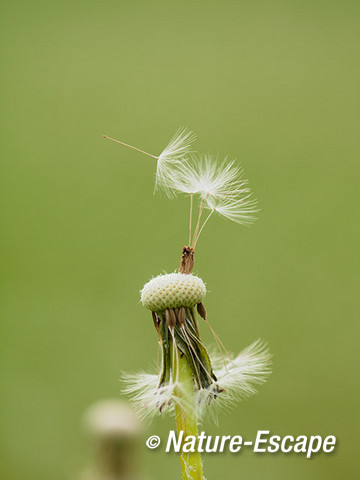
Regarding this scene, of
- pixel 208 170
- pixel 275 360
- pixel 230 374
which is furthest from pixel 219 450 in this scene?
pixel 275 360

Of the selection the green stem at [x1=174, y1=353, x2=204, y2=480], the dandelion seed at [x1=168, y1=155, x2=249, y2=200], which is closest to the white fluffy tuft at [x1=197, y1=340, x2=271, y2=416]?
the green stem at [x1=174, y1=353, x2=204, y2=480]

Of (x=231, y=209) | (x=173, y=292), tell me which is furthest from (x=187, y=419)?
(x=231, y=209)

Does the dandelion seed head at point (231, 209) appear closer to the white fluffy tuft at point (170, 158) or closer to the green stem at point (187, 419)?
the white fluffy tuft at point (170, 158)

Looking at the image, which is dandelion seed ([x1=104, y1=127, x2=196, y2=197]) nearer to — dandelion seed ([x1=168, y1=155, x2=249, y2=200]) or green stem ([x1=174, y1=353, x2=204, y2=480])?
dandelion seed ([x1=168, y1=155, x2=249, y2=200])

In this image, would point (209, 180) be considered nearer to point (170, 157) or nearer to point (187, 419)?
point (170, 157)

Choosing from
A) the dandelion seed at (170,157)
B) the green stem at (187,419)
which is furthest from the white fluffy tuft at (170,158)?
the green stem at (187,419)

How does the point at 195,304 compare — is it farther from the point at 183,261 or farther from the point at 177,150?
the point at 177,150
